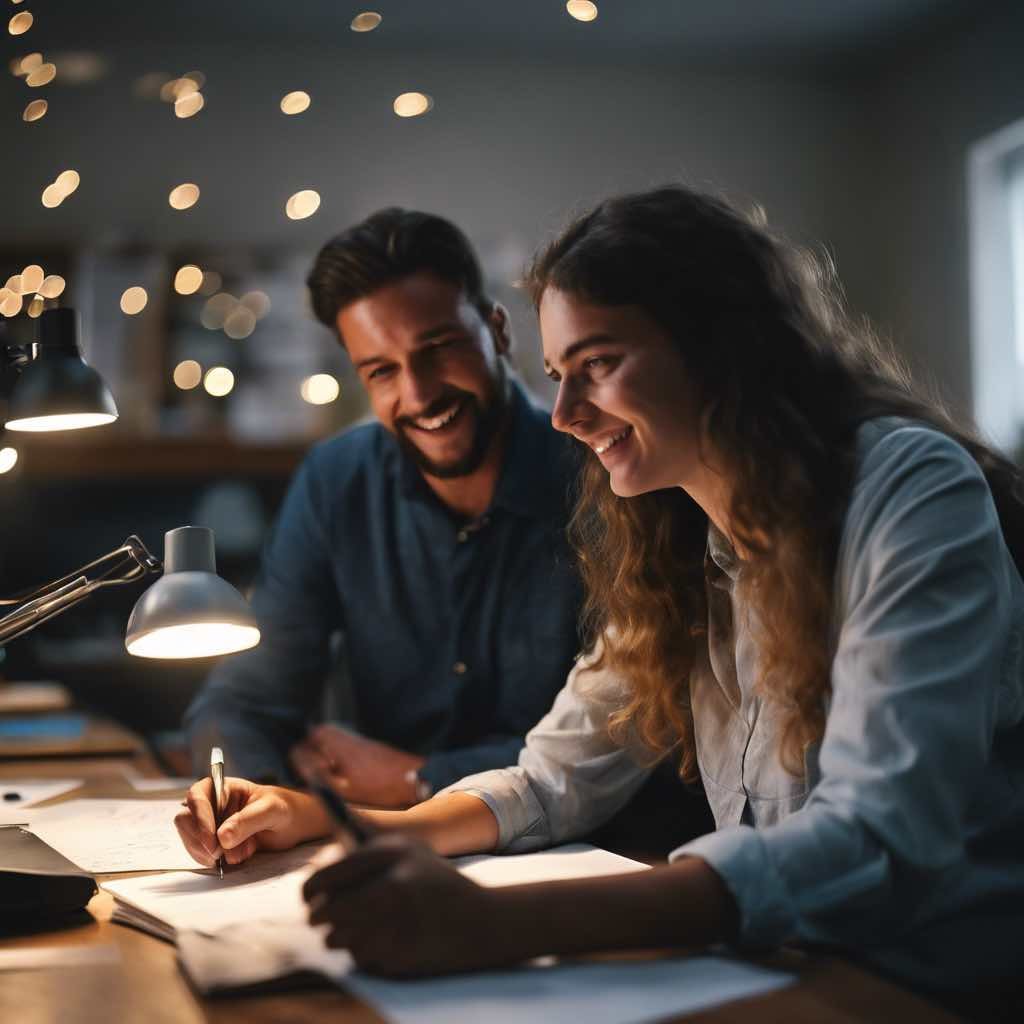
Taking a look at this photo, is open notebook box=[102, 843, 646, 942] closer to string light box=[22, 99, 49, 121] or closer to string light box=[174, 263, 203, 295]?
string light box=[174, 263, 203, 295]

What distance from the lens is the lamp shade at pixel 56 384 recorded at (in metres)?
1.14

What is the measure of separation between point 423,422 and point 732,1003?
116 centimetres

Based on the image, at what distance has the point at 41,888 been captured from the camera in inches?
36.3

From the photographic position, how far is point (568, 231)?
3.89ft

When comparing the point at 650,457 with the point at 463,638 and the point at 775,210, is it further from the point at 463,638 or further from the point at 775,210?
the point at 775,210

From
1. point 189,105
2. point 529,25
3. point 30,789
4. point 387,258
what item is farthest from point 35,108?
point 30,789

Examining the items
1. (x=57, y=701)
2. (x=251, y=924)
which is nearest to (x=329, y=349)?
(x=57, y=701)

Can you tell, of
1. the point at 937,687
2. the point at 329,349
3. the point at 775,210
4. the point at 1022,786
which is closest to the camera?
the point at 937,687

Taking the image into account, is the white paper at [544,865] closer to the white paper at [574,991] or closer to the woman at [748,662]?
the woman at [748,662]

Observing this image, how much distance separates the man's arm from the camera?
1.82m

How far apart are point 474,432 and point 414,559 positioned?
237mm

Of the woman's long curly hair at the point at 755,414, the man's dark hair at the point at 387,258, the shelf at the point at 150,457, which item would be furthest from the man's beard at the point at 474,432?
the shelf at the point at 150,457

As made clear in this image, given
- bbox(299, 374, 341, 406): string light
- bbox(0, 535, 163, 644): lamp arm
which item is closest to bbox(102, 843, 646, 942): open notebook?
bbox(0, 535, 163, 644): lamp arm

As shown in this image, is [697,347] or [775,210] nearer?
[697,347]
